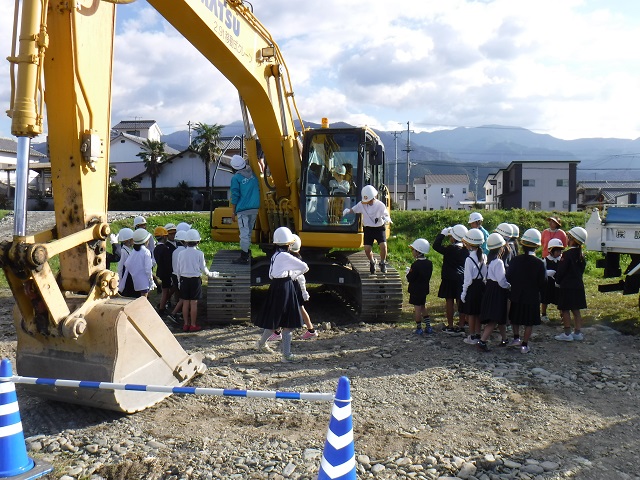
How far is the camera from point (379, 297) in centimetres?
965

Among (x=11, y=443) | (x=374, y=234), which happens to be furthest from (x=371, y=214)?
(x=11, y=443)

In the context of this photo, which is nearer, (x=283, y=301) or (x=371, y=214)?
(x=283, y=301)

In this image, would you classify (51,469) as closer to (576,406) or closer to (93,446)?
(93,446)

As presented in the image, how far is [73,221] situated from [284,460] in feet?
8.51

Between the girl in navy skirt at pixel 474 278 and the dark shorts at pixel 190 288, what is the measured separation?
12.3 feet

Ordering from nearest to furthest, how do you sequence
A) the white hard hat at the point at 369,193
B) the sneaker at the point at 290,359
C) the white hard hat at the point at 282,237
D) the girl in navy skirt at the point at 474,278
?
the sneaker at the point at 290,359 → the white hard hat at the point at 282,237 → the girl in navy skirt at the point at 474,278 → the white hard hat at the point at 369,193

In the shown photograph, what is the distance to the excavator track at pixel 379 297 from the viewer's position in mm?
9625

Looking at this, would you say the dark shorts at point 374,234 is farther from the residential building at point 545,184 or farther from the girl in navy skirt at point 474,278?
the residential building at point 545,184

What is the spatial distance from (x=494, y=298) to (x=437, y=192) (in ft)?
297

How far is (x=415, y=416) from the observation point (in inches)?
221

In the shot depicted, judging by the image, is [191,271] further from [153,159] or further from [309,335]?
[153,159]

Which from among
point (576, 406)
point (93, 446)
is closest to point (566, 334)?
point (576, 406)

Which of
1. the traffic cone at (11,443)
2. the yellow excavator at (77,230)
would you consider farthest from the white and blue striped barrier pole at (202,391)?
the yellow excavator at (77,230)

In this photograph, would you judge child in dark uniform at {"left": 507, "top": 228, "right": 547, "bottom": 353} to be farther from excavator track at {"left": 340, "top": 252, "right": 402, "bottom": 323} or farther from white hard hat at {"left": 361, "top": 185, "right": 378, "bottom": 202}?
white hard hat at {"left": 361, "top": 185, "right": 378, "bottom": 202}
